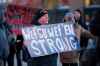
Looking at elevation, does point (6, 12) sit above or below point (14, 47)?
above

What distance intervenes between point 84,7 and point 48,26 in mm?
375

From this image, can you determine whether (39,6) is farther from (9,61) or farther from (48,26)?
(9,61)

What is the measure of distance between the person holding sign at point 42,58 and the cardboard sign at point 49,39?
39 millimetres

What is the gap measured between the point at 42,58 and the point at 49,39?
0.19m

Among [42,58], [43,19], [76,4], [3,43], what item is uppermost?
[76,4]

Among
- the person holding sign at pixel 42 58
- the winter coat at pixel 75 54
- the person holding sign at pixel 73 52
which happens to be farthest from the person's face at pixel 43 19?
the winter coat at pixel 75 54

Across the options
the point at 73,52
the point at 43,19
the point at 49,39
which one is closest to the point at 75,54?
the point at 73,52

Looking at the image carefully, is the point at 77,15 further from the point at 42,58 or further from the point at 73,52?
the point at 42,58

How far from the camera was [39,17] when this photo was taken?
3947 millimetres

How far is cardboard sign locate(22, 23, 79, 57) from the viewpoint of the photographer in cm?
395

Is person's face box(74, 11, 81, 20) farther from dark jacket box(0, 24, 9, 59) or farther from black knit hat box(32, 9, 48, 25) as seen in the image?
dark jacket box(0, 24, 9, 59)

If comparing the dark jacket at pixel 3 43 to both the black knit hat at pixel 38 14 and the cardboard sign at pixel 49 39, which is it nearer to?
the cardboard sign at pixel 49 39

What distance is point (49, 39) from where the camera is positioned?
13.1ft

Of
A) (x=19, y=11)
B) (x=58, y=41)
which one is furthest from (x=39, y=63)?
(x=19, y=11)
